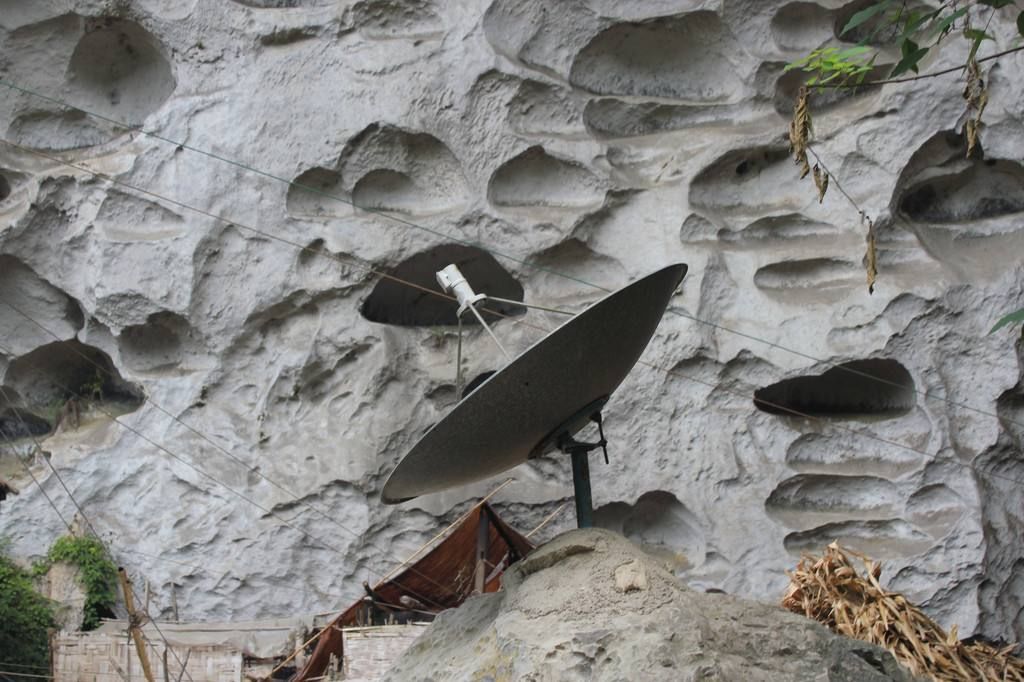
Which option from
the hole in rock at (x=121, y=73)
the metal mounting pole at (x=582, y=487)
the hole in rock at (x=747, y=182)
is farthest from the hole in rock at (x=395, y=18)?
the metal mounting pole at (x=582, y=487)

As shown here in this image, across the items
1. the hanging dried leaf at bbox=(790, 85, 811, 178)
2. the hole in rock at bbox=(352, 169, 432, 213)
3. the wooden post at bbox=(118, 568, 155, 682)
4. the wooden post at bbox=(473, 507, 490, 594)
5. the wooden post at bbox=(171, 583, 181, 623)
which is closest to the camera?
the hanging dried leaf at bbox=(790, 85, 811, 178)

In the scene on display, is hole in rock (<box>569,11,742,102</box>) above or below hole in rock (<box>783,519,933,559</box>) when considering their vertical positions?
A: above

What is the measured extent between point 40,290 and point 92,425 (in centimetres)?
84

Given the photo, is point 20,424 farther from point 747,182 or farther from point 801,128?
point 801,128

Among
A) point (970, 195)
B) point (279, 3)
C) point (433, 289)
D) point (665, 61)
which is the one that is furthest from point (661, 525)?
point (279, 3)

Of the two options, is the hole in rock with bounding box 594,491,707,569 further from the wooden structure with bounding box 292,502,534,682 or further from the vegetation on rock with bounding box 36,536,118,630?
the vegetation on rock with bounding box 36,536,118,630

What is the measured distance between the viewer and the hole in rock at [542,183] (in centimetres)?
689

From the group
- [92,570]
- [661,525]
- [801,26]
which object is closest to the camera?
[92,570]

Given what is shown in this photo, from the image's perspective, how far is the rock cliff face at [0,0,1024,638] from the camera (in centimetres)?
641

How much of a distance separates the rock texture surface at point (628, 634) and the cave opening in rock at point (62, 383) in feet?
14.6

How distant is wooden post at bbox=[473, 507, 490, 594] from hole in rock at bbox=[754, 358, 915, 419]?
1.72m

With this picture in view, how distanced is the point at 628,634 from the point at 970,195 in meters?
4.83

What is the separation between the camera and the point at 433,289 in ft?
23.6

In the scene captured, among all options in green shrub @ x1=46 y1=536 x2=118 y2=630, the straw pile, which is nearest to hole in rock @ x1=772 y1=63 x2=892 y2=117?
the straw pile
